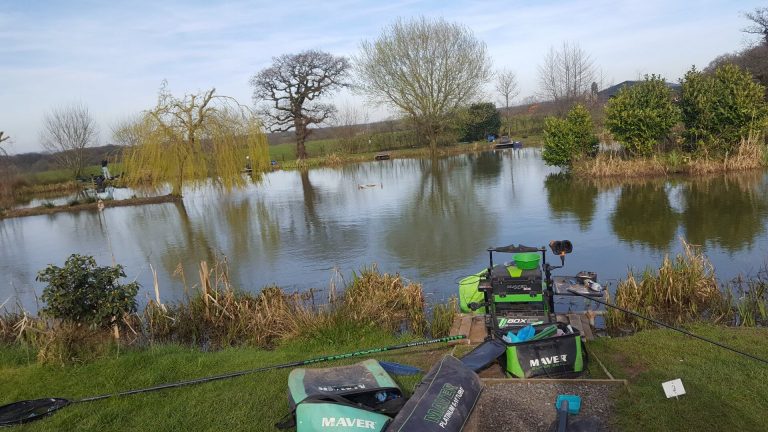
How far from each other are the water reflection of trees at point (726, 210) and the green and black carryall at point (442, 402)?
637 cm

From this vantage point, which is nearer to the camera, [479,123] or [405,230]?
[405,230]

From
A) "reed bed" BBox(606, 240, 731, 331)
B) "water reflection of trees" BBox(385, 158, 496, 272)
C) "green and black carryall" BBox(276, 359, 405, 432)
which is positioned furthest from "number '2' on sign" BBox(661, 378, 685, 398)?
"water reflection of trees" BBox(385, 158, 496, 272)

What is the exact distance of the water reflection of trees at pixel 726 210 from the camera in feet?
28.7

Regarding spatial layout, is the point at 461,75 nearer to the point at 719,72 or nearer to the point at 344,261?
the point at 719,72

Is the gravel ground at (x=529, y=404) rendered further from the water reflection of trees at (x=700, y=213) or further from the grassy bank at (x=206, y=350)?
the water reflection of trees at (x=700, y=213)

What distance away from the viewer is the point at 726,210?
35.0ft

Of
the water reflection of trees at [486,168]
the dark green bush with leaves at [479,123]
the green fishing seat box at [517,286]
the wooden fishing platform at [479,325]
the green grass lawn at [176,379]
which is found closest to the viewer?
the green grass lawn at [176,379]

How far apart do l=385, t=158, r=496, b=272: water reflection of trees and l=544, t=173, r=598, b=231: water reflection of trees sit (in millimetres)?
1744

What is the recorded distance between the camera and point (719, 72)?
15.5 metres

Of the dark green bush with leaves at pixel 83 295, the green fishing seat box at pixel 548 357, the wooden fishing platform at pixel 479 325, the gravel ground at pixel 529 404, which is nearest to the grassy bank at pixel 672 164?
the wooden fishing platform at pixel 479 325

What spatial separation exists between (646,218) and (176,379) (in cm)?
954

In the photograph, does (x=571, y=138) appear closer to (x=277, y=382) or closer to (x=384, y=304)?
(x=384, y=304)

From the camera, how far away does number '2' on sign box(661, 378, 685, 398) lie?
3711 mm

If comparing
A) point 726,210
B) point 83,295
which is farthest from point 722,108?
point 83,295
